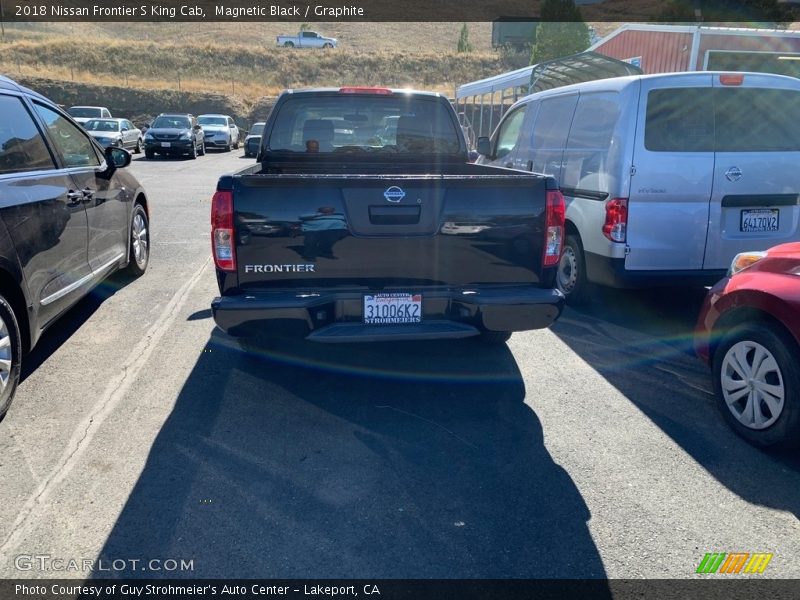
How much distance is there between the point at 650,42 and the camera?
18781 millimetres

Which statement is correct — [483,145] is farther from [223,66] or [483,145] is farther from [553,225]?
[223,66]

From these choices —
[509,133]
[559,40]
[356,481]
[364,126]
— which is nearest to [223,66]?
[559,40]

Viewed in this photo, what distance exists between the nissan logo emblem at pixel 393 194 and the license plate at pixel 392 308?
549mm

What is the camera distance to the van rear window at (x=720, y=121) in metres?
5.41

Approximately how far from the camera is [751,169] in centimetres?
541

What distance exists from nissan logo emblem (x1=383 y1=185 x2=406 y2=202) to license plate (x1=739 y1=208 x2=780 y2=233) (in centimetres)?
322

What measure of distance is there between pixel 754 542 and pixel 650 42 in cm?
1874

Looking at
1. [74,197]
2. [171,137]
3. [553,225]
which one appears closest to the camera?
[553,225]

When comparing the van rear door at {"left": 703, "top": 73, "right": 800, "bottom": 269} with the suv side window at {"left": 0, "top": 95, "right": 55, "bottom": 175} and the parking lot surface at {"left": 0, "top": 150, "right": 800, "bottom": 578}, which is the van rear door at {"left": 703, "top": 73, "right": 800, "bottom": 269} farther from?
the suv side window at {"left": 0, "top": 95, "right": 55, "bottom": 175}

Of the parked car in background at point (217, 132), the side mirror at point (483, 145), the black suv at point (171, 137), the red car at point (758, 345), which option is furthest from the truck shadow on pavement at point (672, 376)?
the parked car in background at point (217, 132)

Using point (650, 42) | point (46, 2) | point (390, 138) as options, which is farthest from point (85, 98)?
point (46, 2)

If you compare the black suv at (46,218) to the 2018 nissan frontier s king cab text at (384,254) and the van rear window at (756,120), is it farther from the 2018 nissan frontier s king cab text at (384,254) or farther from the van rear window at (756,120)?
the van rear window at (756,120)

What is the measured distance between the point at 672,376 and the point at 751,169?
6.44 feet

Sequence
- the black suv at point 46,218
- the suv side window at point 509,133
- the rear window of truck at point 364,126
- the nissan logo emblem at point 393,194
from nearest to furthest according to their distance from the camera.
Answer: the nissan logo emblem at point 393,194 < the black suv at point 46,218 < the rear window of truck at point 364,126 < the suv side window at point 509,133
